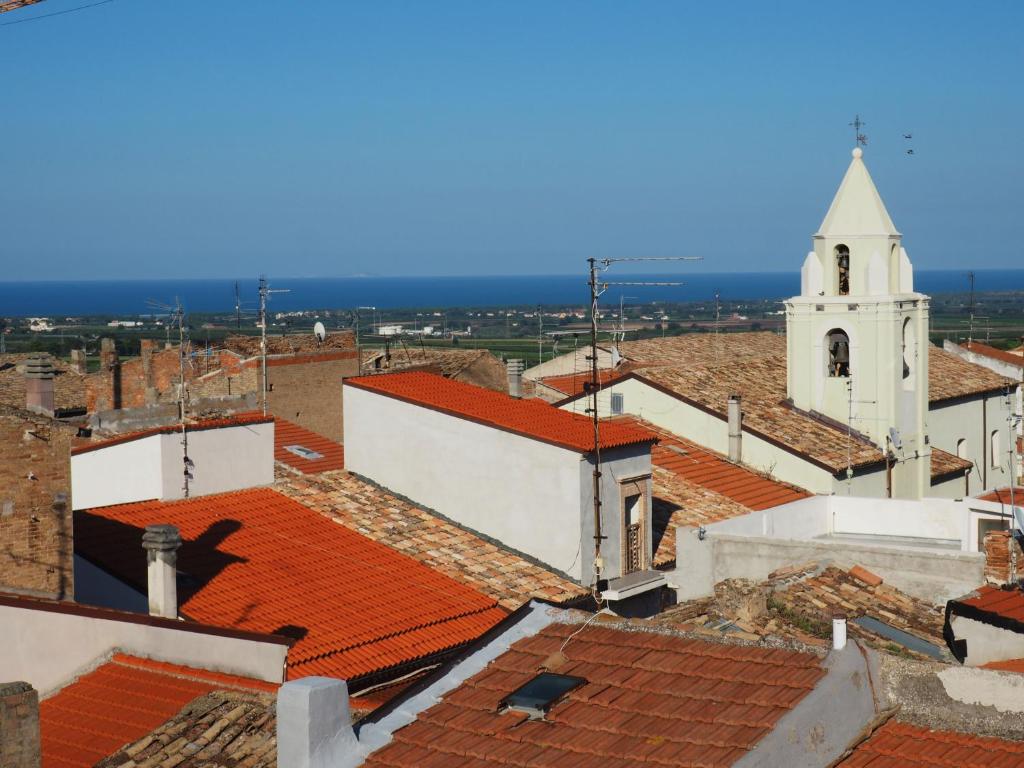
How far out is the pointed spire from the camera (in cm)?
3038

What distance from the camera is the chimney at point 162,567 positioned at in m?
14.0

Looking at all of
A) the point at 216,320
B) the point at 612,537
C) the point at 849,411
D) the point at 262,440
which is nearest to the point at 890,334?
the point at 849,411

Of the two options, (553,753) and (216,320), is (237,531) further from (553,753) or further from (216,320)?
(216,320)

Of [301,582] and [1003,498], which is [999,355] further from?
[301,582]

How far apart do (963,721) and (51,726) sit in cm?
750

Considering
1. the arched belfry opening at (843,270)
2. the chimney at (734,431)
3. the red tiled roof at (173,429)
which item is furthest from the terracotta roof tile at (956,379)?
the red tiled roof at (173,429)

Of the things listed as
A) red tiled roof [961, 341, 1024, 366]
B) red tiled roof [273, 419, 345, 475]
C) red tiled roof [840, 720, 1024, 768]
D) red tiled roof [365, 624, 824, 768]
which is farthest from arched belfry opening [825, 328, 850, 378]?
red tiled roof [840, 720, 1024, 768]

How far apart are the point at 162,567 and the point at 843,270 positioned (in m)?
20.6

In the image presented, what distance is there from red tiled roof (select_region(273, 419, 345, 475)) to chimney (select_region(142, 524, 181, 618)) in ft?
22.1

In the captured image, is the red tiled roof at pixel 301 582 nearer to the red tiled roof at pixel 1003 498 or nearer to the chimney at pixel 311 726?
the chimney at pixel 311 726

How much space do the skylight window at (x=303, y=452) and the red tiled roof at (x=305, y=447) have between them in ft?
0.16

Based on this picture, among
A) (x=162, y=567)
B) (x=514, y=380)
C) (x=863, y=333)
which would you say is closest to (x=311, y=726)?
(x=162, y=567)

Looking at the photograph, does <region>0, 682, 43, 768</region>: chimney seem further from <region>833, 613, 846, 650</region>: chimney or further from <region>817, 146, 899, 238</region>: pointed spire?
<region>817, 146, 899, 238</region>: pointed spire

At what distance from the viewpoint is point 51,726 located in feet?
38.9
